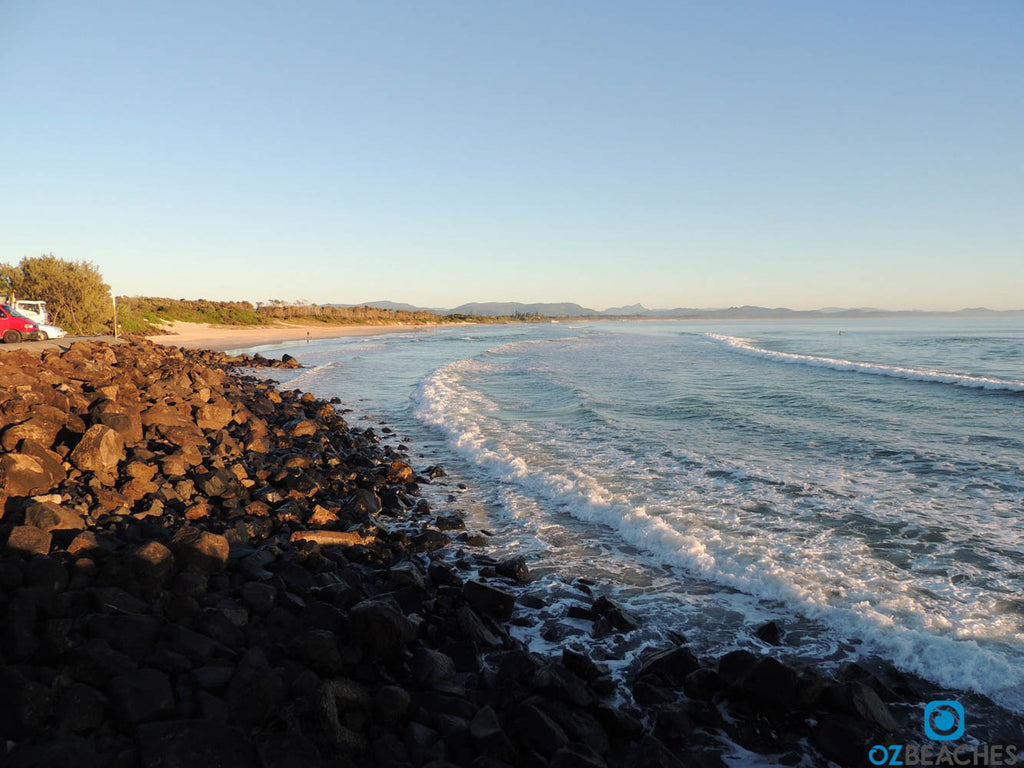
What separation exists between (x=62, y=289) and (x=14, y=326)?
17.1 m

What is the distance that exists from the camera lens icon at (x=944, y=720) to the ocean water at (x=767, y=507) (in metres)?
0.38

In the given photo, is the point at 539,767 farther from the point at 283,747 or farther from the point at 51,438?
the point at 51,438

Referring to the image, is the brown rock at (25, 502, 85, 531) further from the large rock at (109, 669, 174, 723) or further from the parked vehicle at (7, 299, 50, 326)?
the parked vehicle at (7, 299, 50, 326)

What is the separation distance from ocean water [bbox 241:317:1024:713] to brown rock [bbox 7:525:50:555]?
4.75m

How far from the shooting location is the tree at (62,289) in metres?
37.6

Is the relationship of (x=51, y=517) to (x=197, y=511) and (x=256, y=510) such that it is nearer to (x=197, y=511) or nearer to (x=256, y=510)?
(x=197, y=511)

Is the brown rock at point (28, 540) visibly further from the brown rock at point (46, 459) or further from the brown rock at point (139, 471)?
the brown rock at point (139, 471)

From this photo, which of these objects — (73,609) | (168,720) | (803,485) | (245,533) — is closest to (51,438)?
(245,533)

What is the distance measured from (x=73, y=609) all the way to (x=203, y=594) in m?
0.95

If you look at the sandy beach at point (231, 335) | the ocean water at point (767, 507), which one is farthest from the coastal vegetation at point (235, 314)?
the ocean water at point (767, 507)

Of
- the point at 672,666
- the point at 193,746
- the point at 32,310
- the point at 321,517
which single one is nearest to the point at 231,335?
the point at 32,310

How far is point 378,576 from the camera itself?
648 cm

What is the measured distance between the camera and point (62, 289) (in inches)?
1487

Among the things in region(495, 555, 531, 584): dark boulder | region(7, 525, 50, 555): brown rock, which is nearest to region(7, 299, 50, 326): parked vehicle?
region(7, 525, 50, 555): brown rock
